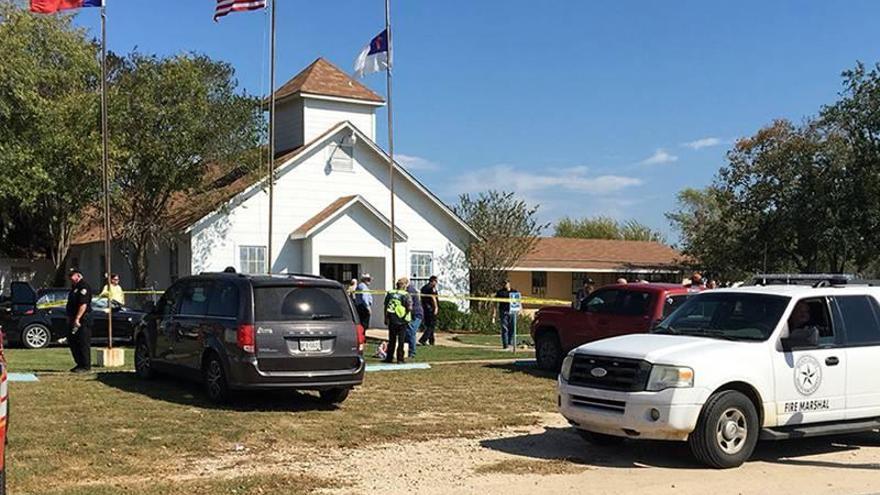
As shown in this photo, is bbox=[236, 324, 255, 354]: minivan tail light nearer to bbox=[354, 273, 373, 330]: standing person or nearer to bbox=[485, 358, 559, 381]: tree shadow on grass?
bbox=[485, 358, 559, 381]: tree shadow on grass

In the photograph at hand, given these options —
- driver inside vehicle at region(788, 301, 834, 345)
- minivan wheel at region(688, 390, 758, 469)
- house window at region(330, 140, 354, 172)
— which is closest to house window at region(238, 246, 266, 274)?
house window at region(330, 140, 354, 172)

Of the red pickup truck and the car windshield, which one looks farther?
the red pickup truck

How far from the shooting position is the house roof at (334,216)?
27891mm

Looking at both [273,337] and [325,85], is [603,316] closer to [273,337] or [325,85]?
[273,337]

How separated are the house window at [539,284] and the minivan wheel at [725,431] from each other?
30975mm

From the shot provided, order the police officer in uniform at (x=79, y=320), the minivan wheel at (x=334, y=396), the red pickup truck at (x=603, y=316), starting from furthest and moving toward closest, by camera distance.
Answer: the red pickup truck at (x=603, y=316) < the police officer in uniform at (x=79, y=320) < the minivan wheel at (x=334, y=396)

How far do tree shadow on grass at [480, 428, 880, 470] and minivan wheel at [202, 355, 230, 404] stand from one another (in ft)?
12.0

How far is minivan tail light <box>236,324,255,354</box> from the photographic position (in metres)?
11.4

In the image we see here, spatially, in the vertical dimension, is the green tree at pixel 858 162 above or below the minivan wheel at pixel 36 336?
above

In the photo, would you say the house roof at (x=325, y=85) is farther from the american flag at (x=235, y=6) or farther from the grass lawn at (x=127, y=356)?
the grass lawn at (x=127, y=356)

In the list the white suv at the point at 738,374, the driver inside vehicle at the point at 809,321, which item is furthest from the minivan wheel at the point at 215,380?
the driver inside vehicle at the point at 809,321

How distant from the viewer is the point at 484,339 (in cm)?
2738

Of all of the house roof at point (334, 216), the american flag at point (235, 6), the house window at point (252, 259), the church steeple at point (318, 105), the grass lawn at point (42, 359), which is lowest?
the grass lawn at point (42, 359)

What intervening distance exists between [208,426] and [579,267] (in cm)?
3006
